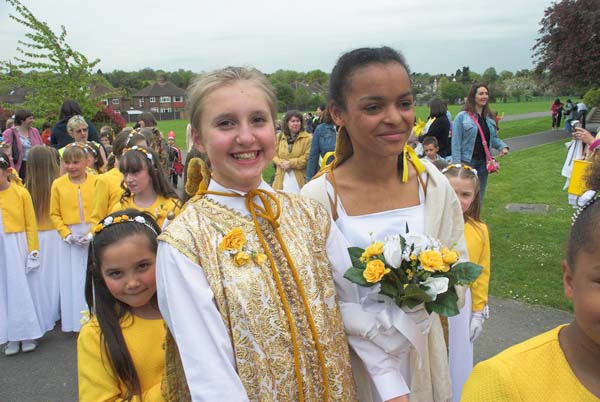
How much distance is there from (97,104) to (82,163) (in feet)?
38.6

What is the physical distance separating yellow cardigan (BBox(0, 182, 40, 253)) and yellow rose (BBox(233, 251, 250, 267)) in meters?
4.35

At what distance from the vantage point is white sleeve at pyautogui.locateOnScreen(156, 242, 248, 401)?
63.1 inches

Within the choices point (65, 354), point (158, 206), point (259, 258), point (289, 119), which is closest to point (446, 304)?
point (259, 258)

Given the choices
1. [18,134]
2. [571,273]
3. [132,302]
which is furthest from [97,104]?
[571,273]

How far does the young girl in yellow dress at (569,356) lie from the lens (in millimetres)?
1341

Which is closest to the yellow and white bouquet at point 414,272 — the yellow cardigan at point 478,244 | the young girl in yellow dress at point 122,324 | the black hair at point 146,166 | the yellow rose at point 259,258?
the yellow rose at point 259,258

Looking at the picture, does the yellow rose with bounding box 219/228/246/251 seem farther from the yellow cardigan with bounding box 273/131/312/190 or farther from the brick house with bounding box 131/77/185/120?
the brick house with bounding box 131/77/185/120

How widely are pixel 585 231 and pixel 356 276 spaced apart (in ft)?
2.71

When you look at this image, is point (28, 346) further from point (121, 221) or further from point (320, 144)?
point (320, 144)

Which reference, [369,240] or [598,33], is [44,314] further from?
[598,33]

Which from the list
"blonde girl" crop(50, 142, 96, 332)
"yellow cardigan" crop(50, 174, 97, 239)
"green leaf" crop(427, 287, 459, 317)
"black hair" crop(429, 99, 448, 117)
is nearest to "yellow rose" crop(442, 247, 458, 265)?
"green leaf" crop(427, 287, 459, 317)

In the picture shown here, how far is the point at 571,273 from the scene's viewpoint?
1437 millimetres

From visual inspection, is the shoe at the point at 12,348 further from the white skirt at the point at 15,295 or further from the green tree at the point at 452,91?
the green tree at the point at 452,91

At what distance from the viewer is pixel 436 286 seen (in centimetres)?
Answer: 190
